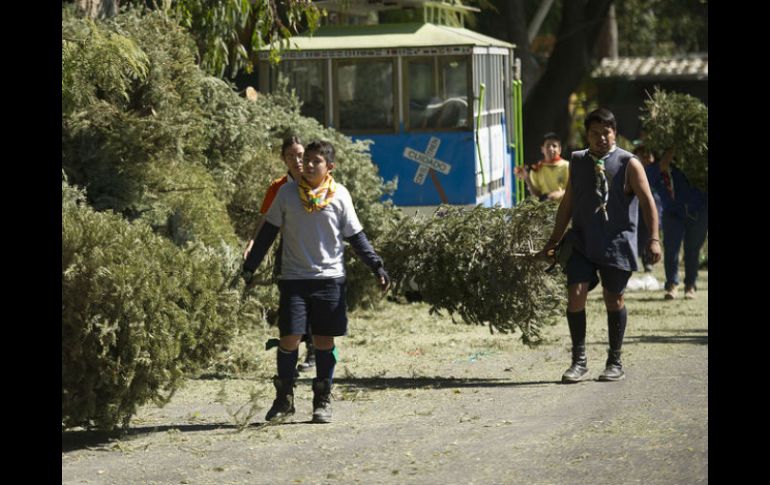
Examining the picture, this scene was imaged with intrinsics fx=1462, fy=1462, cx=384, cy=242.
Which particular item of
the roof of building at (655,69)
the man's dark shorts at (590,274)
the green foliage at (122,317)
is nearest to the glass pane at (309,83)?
the man's dark shorts at (590,274)

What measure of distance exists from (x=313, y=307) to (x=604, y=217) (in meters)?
2.43

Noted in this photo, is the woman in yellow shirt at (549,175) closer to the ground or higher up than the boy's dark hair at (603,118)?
closer to the ground

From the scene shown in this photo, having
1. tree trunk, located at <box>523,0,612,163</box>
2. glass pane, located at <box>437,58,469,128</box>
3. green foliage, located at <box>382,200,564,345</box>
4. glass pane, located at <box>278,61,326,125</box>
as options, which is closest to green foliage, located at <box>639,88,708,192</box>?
glass pane, located at <box>437,58,469,128</box>

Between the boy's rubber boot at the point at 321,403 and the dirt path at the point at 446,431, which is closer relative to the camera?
the dirt path at the point at 446,431

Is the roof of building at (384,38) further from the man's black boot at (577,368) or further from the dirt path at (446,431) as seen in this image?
the man's black boot at (577,368)

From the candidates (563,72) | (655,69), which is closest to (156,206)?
(563,72)

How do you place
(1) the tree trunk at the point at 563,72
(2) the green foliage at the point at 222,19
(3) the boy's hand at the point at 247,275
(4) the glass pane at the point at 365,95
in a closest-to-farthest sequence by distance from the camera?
1. (3) the boy's hand at the point at 247,275
2. (2) the green foliage at the point at 222,19
3. (4) the glass pane at the point at 365,95
4. (1) the tree trunk at the point at 563,72

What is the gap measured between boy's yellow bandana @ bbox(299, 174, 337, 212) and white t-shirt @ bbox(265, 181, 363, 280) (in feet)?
0.09

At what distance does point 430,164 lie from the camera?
16500 mm

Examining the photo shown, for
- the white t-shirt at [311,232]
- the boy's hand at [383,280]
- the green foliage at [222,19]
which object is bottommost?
the boy's hand at [383,280]

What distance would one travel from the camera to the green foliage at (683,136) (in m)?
17.0

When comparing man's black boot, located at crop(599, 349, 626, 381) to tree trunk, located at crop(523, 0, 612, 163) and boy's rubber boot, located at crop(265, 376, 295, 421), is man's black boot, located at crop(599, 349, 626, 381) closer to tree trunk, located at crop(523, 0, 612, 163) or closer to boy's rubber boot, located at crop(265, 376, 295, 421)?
boy's rubber boot, located at crop(265, 376, 295, 421)

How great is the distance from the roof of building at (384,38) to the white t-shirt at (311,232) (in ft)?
23.1
